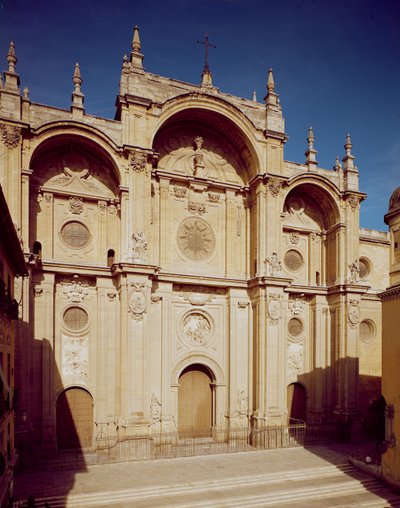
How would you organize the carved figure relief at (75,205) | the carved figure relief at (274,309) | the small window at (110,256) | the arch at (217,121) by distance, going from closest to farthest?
the carved figure relief at (75,205) → the small window at (110,256) → the arch at (217,121) → the carved figure relief at (274,309)

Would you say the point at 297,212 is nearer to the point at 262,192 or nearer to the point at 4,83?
the point at 262,192

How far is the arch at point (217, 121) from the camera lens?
24188 millimetres

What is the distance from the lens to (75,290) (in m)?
22.4

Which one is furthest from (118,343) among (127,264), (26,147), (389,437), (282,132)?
(282,132)

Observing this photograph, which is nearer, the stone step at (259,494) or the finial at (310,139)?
the stone step at (259,494)

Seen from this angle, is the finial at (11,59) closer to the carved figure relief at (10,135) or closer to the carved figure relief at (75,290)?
the carved figure relief at (10,135)

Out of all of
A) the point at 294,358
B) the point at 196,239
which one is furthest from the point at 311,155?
the point at 294,358

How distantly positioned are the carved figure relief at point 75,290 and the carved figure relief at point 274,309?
34.9ft

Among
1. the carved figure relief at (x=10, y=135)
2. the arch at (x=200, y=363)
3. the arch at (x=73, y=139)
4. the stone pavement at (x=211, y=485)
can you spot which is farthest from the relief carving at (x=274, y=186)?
the stone pavement at (x=211, y=485)

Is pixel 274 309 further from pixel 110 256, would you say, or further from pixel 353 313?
pixel 110 256

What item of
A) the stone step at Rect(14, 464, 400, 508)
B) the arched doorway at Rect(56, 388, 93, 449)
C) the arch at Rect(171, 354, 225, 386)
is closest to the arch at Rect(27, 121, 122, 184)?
the arch at Rect(171, 354, 225, 386)

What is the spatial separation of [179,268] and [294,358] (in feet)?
32.1

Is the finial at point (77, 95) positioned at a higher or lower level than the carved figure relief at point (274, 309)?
higher

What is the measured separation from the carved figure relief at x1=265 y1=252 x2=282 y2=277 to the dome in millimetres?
8793
